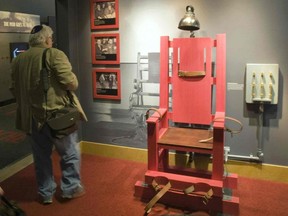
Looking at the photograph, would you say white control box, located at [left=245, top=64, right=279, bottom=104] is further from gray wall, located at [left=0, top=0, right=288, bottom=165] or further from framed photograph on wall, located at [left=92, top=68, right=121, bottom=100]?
Result: framed photograph on wall, located at [left=92, top=68, right=121, bottom=100]

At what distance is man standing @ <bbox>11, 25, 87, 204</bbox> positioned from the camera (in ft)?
7.75

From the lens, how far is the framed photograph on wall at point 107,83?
11.3ft

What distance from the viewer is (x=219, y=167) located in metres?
2.45

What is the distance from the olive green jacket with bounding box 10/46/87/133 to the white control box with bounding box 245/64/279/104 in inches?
62.5

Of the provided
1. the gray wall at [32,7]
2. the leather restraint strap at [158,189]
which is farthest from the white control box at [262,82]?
the gray wall at [32,7]

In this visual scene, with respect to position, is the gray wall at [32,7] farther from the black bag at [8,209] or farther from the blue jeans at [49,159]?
the black bag at [8,209]

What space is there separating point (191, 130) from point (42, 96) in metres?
1.39

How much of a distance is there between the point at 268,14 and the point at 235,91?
754 millimetres

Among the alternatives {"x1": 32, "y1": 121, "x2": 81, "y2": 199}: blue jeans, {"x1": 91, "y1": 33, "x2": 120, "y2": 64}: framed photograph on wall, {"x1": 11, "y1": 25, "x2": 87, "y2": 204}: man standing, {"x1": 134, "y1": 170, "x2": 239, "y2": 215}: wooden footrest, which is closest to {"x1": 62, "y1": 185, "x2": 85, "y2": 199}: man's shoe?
{"x1": 32, "y1": 121, "x2": 81, "y2": 199}: blue jeans

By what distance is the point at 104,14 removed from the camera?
3344 millimetres

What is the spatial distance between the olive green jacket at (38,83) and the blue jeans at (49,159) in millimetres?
117

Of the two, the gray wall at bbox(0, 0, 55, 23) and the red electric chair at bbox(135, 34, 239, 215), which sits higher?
the gray wall at bbox(0, 0, 55, 23)

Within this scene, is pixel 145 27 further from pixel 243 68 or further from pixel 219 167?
pixel 219 167

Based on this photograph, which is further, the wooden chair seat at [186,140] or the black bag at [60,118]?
the wooden chair seat at [186,140]
